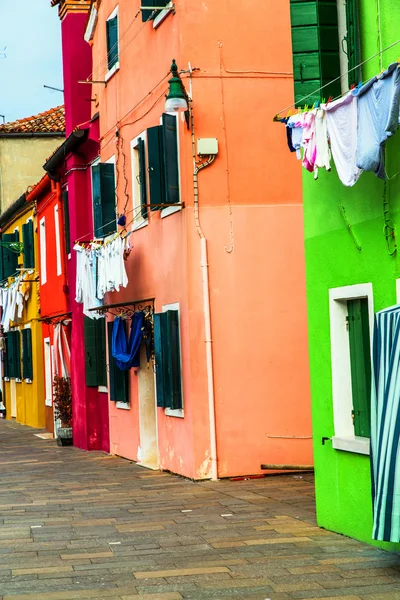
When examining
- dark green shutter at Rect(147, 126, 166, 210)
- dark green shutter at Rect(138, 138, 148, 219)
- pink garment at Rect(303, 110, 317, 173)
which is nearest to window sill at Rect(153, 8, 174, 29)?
dark green shutter at Rect(147, 126, 166, 210)

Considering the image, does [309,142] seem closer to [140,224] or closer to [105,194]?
[140,224]

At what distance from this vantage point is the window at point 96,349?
23.8 m

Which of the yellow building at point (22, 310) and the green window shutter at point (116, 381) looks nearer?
the green window shutter at point (116, 381)

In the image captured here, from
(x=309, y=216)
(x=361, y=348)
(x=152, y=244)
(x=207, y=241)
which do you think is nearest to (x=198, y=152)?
(x=207, y=241)

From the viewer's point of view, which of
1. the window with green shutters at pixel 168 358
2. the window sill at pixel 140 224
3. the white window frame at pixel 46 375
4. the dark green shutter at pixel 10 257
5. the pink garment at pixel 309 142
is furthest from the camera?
the dark green shutter at pixel 10 257

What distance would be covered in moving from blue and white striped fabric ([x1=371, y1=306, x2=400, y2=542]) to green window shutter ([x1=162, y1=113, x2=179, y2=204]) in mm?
8156

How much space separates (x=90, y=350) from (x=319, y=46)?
1331cm

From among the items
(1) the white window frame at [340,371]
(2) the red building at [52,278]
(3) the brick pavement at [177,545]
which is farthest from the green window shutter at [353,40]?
(2) the red building at [52,278]

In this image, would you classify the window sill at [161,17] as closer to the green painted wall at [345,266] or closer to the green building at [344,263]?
the green building at [344,263]

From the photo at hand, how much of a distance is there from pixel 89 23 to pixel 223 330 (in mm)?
9125

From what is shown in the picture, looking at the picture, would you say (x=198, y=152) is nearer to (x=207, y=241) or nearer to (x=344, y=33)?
(x=207, y=241)

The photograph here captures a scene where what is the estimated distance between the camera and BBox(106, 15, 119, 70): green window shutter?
2164cm

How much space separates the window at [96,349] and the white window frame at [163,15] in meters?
7.18

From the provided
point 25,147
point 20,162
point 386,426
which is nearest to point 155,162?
point 386,426
